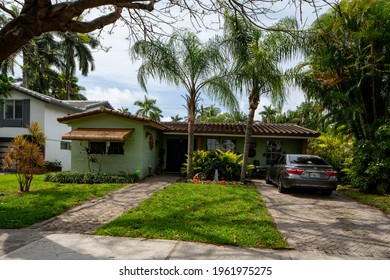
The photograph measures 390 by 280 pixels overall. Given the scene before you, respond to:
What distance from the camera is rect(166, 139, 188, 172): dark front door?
18.9m

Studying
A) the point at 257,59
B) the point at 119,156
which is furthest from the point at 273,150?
the point at 119,156

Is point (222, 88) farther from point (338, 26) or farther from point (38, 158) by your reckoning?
point (38, 158)

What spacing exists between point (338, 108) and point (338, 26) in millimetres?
3833

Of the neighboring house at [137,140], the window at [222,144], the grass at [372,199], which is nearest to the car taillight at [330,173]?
the grass at [372,199]

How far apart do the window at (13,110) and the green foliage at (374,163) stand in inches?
769

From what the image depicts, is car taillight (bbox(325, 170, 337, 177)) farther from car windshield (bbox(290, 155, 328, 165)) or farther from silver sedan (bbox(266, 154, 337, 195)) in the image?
car windshield (bbox(290, 155, 328, 165))

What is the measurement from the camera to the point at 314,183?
10188 millimetres

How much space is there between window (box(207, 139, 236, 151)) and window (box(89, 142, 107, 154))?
6510 mm

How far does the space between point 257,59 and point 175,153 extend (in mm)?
8928

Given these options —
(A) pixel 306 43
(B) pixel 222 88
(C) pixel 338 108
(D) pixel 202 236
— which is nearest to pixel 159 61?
(B) pixel 222 88

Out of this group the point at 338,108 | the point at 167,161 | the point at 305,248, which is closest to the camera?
the point at 305,248

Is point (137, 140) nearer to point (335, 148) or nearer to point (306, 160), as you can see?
point (306, 160)

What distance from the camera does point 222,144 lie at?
728 inches

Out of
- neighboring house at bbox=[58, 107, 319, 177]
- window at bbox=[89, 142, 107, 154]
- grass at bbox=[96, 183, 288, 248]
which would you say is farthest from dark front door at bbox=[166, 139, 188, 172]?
grass at bbox=[96, 183, 288, 248]
